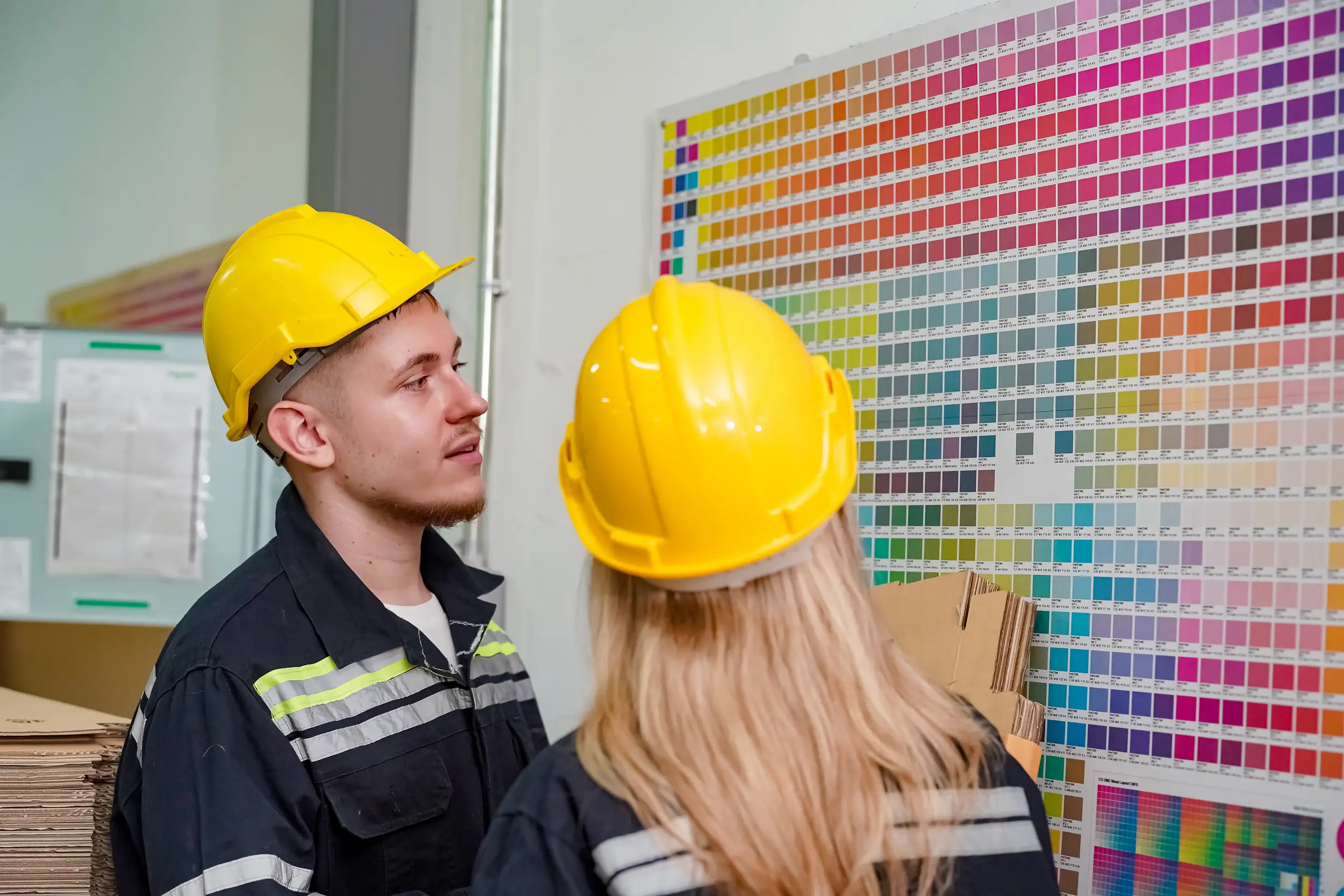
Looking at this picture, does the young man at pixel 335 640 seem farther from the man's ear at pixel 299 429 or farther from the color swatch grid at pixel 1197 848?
the color swatch grid at pixel 1197 848

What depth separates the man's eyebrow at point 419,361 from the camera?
1.63m

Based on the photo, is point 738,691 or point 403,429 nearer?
point 738,691

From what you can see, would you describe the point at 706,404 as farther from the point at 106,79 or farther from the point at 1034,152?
the point at 106,79

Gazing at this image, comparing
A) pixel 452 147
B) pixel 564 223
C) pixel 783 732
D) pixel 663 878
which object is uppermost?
pixel 452 147

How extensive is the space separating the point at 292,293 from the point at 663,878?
1039mm

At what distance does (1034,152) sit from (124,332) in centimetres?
219

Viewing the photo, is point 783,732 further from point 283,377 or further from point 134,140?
point 134,140

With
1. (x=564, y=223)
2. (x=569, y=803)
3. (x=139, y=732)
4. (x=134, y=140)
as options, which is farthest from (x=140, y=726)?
(x=134, y=140)

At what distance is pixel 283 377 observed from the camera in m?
1.62

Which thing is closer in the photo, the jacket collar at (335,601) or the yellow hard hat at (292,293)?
the jacket collar at (335,601)

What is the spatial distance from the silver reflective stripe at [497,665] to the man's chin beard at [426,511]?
0.70 ft

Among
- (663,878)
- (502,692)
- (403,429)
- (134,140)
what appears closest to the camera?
(663,878)

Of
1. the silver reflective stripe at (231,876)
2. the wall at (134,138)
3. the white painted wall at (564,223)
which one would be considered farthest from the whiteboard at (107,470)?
the silver reflective stripe at (231,876)

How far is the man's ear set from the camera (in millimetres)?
1615
